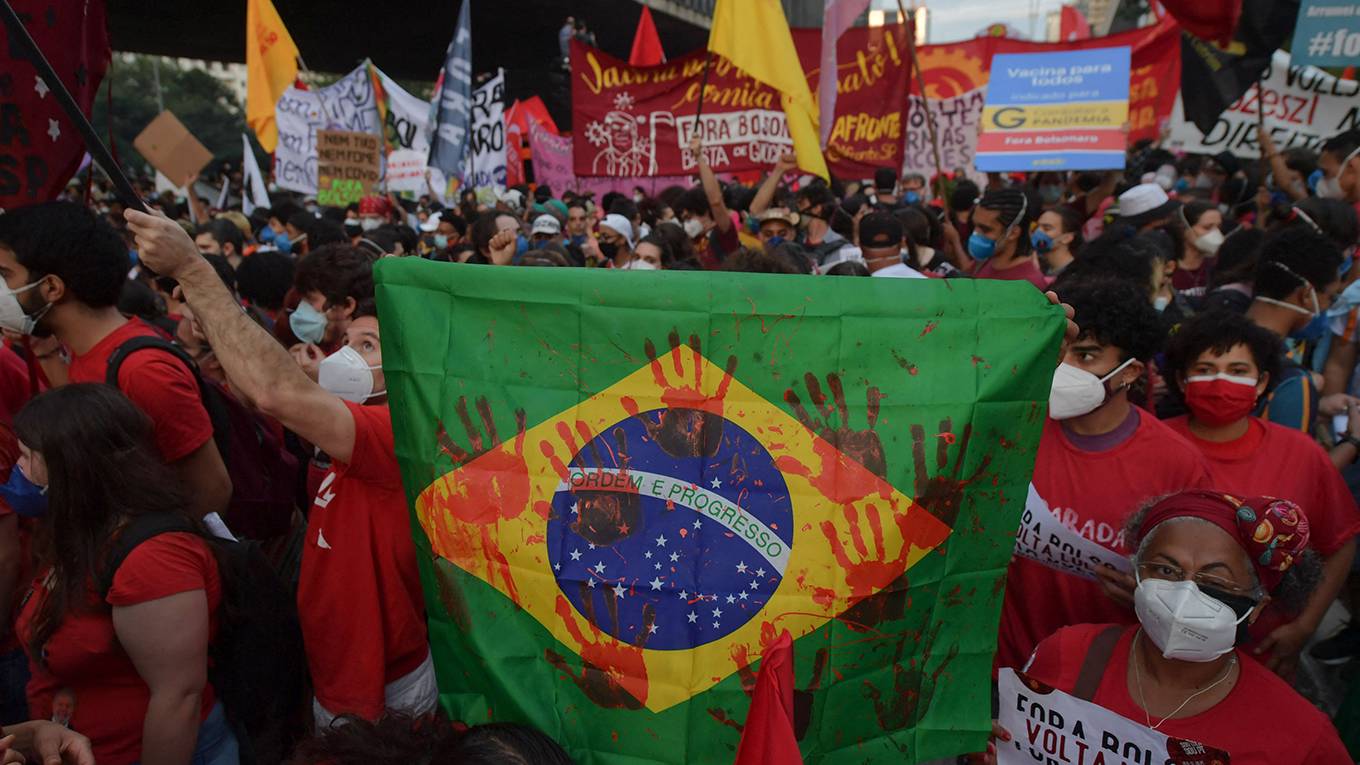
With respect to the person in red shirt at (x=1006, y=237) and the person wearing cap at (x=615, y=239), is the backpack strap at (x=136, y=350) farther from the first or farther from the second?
the person wearing cap at (x=615, y=239)

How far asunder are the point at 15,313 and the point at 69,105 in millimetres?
1188

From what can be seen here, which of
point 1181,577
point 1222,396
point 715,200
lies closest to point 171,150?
point 715,200

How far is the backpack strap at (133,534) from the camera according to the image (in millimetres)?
2127

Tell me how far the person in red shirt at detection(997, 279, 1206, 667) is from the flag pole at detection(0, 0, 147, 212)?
2.40 metres

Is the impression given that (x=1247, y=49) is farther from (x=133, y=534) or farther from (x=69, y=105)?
(x=133, y=534)

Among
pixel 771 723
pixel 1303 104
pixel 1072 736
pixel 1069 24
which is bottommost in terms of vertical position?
pixel 1072 736

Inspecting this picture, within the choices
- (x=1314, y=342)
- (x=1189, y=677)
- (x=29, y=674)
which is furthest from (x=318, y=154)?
(x=1189, y=677)

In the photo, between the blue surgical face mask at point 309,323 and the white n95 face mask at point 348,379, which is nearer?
the white n95 face mask at point 348,379

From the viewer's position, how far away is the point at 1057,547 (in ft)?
8.61

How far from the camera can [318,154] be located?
8961 millimetres

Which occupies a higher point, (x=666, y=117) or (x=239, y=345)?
(x=666, y=117)

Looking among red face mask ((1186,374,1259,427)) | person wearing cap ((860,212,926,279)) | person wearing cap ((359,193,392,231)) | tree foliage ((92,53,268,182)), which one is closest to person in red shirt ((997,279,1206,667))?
red face mask ((1186,374,1259,427))

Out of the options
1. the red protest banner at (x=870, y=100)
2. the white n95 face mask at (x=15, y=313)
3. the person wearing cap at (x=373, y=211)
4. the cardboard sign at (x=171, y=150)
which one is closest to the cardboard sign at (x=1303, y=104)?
the red protest banner at (x=870, y=100)

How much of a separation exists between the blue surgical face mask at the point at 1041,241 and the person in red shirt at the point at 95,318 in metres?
4.43
